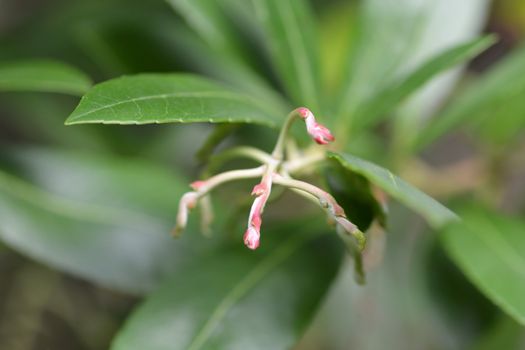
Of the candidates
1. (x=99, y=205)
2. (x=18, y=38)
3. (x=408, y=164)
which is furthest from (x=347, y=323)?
(x=18, y=38)

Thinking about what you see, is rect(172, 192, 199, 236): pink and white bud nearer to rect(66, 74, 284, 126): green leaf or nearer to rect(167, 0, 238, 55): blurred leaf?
rect(66, 74, 284, 126): green leaf

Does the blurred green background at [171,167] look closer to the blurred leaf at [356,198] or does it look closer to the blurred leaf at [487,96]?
the blurred leaf at [487,96]

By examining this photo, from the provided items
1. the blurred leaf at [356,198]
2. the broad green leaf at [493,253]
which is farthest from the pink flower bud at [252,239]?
the broad green leaf at [493,253]

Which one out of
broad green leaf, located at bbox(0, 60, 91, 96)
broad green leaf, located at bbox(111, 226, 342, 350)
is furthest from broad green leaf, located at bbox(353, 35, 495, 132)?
broad green leaf, located at bbox(0, 60, 91, 96)

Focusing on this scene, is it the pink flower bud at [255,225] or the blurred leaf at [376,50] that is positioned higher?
the blurred leaf at [376,50]

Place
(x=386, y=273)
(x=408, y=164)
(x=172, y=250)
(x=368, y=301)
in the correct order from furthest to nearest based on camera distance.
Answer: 1. (x=368, y=301)
2. (x=386, y=273)
3. (x=408, y=164)
4. (x=172, y=250)

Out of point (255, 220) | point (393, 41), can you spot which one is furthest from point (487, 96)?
point (255, 220)

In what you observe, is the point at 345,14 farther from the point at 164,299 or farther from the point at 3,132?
the point at 164,299
